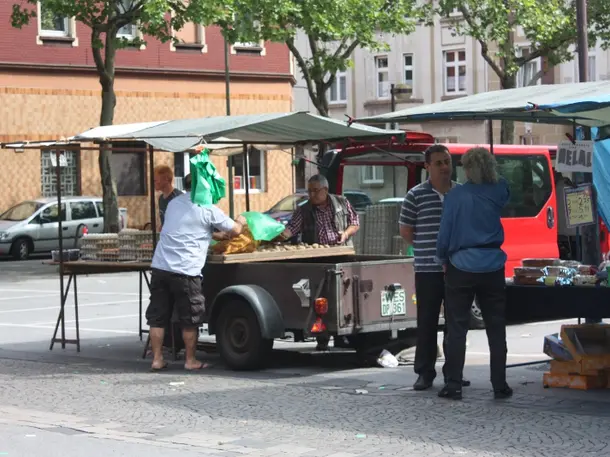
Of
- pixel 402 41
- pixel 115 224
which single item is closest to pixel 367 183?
pixel 115 224

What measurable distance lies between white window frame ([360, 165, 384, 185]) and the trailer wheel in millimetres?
4505

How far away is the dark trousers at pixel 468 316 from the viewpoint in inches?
393

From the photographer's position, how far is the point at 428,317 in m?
10.6

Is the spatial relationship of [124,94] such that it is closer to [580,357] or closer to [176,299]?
[176,299]

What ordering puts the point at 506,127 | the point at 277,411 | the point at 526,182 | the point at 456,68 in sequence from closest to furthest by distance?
the point at 277,411, the point at 526,182, the point at 506,127, the point at 456,68

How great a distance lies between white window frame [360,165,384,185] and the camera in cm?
1625

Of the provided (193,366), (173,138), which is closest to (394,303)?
(193,366)

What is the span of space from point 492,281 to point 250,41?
21.0 metres

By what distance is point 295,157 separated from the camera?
14992 mm

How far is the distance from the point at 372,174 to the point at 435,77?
3795 centimetres

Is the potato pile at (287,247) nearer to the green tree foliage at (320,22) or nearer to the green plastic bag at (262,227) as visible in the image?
the green plastic bag at (262,227)

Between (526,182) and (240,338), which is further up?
(526,182)

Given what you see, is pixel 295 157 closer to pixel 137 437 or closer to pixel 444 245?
pixel 444 245

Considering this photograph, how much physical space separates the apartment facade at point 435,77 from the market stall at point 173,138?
35.5 metres
